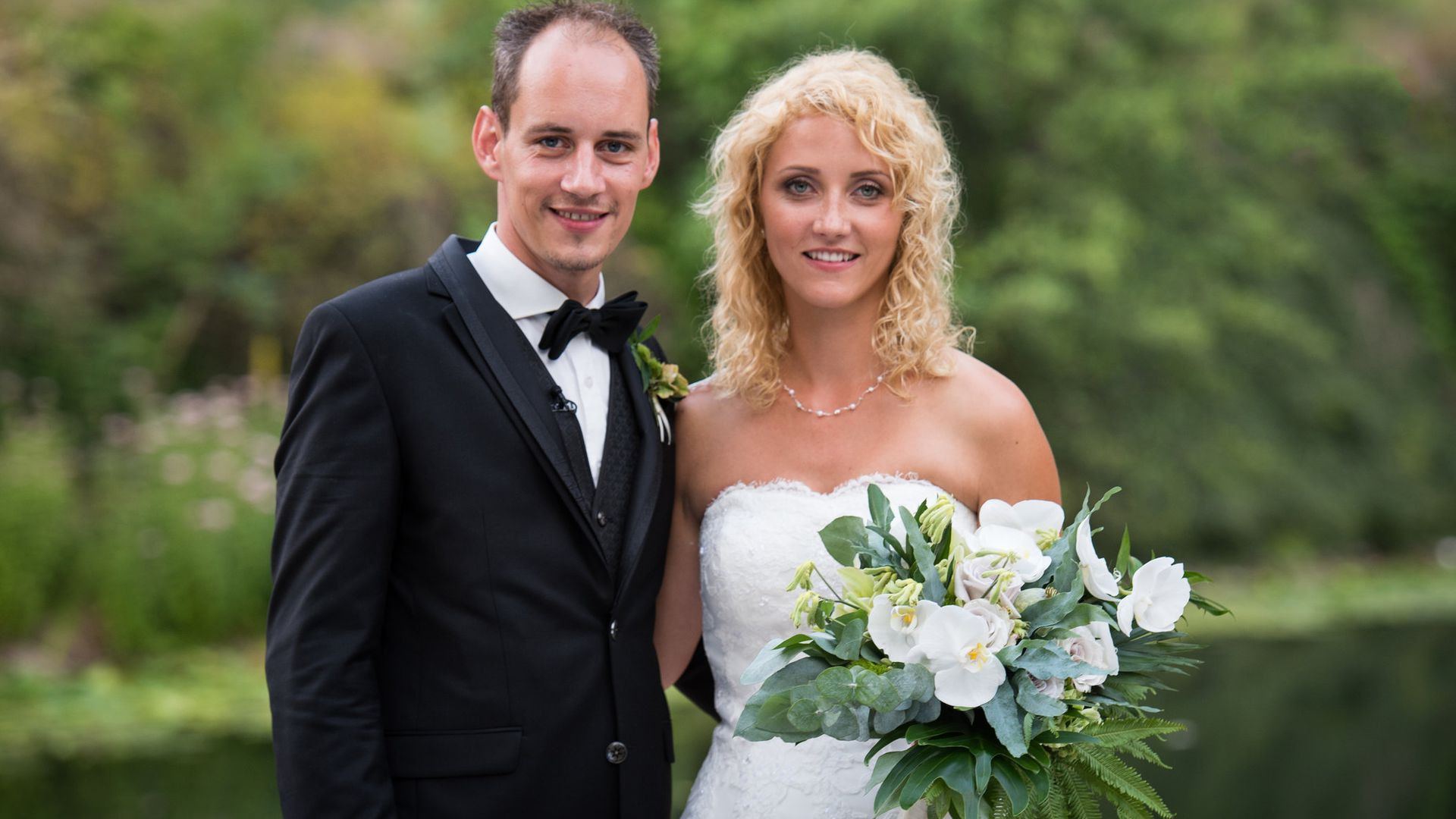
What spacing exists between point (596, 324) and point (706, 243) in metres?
9.81

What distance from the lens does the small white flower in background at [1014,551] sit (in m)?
2.49

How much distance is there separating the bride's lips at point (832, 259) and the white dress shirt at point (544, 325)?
0.65 m

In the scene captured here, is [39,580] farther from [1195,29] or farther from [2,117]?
[1195,29]

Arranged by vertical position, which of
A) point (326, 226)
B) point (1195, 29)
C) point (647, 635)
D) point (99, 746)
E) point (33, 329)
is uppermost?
point (1195, 29)

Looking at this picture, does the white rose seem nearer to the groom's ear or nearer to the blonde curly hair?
the blonde curly hair

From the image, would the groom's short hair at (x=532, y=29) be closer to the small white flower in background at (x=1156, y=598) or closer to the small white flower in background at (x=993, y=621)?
the small white flower in background at (x=993, y=621)

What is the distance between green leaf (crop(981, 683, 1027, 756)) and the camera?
7.64ft

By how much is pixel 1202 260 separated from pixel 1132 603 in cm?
1340

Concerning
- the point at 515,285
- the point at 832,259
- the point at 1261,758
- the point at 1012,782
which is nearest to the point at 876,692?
the point at 1012,782

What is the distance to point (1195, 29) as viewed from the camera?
1422cm

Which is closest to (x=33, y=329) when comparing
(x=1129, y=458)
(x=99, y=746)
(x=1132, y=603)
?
(x=99, y=746)

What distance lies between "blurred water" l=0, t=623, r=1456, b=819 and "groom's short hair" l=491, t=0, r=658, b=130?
4505 mm

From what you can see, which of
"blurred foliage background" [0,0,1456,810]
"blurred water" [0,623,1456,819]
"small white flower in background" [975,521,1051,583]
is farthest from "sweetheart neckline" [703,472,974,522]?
"blurred water" [0,623,1456,819]

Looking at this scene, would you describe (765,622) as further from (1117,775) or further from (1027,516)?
(1117,775)
